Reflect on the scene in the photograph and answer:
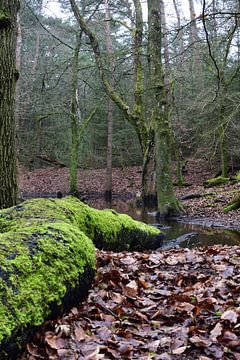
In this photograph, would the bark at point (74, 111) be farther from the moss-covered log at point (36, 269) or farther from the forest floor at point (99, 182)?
the moss-covered log at point (36, 269)

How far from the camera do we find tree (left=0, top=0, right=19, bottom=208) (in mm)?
5883

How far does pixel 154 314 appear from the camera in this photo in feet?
10.4

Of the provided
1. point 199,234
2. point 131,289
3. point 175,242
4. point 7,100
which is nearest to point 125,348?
A: point 131,289

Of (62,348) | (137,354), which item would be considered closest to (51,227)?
(62,348)

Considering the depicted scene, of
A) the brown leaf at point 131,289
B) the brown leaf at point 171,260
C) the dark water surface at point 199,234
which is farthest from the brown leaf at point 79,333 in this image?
the dark water surface at point 199,234

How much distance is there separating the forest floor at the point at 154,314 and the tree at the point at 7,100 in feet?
7.31

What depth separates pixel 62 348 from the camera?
251 cm

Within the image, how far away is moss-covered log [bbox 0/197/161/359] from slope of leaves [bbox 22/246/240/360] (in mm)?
154

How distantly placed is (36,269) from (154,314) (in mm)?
1095

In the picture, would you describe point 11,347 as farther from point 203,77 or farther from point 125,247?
point 203,77

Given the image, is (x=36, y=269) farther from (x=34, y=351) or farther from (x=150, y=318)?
(x=150, y=318)

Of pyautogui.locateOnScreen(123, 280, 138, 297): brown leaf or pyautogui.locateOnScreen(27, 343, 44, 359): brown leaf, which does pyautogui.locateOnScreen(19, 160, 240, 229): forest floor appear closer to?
pyautogui.locateOnScreen(123, 280, 138, 297): brown leaf

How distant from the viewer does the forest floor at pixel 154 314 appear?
2.52 meters

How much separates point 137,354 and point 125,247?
3.98 m
